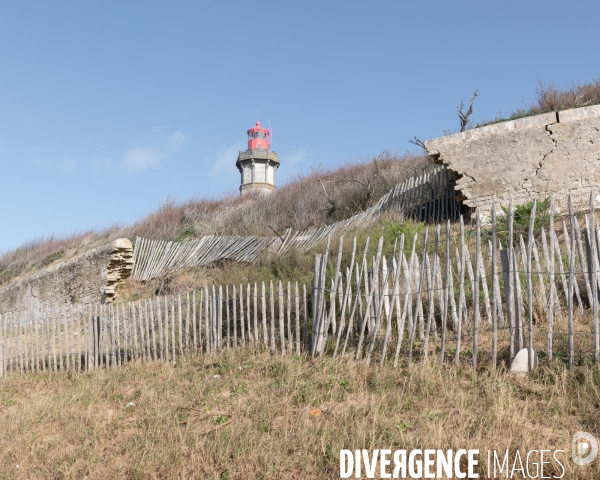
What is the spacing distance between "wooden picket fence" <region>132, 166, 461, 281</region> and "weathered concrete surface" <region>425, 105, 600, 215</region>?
1057 mm

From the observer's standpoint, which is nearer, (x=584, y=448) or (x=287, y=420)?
(x=584, y=448)

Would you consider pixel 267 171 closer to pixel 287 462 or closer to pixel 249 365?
pixel 249 365

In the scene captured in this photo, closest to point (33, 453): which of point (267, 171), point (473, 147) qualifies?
point (473, 147)

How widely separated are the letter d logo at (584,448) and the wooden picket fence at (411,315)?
0.96 metres

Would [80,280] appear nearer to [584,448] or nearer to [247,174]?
[584,448]

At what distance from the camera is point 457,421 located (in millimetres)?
3578

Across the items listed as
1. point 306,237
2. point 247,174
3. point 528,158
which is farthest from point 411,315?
point 247,174

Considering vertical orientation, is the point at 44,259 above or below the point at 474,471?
above

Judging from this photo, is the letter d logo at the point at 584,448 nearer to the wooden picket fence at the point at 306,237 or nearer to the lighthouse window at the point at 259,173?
the wooden picket fence at the point at 306,237

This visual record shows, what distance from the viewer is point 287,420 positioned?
4.03 metres

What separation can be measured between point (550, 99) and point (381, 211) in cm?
594

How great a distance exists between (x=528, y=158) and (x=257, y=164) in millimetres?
27075

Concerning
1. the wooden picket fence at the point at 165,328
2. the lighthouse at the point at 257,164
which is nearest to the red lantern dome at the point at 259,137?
the lighthouse at the point at 257,164

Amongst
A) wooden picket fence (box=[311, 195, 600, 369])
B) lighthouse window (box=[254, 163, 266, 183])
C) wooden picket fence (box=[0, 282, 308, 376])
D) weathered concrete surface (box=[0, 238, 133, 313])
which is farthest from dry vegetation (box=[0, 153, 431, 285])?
lighthouse window (box=[254, 163, 266, 183])
